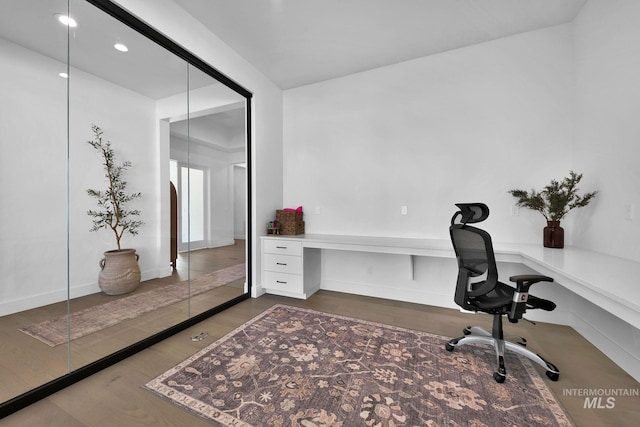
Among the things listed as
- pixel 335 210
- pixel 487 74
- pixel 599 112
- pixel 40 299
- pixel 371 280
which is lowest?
pixel 371 280

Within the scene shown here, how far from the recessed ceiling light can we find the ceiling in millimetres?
945

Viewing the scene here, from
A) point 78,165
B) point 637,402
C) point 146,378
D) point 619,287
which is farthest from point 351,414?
point 78,165

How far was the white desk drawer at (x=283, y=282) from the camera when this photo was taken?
3115mm

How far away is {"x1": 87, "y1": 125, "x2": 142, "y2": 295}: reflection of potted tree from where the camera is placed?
5.90 ft

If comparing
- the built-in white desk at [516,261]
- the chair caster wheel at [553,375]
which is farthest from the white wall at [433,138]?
the chair caster wheel at [553,375]

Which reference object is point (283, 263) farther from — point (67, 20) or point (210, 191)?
point (67, 20)

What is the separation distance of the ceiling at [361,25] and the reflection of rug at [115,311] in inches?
103

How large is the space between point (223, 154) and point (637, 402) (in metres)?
3.84

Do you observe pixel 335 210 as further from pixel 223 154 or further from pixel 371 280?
pixel 223 154

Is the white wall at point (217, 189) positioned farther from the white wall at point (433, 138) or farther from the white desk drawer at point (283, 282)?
the white wall at point (433, 138)

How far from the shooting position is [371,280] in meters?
3.28

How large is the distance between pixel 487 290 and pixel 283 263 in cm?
218

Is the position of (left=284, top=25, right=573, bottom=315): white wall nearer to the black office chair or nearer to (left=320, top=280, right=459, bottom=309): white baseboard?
(left=320, top=280, right=459, bottom=309): white baseboard

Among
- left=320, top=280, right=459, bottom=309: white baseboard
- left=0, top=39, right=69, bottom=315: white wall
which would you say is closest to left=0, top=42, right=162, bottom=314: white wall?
left=0, top=39, right=69, bottom=315: white wall
